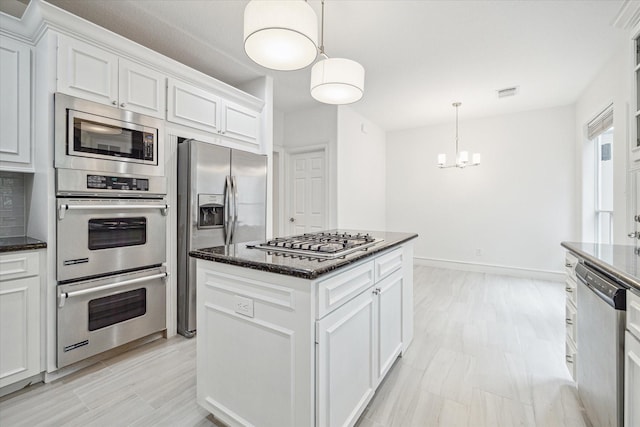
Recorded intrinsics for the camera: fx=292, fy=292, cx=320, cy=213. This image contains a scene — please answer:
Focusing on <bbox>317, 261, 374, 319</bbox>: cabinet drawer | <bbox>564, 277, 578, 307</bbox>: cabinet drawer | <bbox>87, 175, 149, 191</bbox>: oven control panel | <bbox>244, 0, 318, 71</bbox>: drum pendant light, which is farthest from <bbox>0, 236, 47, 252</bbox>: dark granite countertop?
<bbox>564, 277, 578, 307</bbox>: cabinet drawer

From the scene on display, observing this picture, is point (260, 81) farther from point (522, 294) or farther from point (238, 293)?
point (522, 294)

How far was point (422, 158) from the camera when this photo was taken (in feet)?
18.6

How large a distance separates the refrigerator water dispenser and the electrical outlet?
1417 mm

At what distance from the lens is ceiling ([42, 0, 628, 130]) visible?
2291mm

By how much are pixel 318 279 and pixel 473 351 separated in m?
1.96

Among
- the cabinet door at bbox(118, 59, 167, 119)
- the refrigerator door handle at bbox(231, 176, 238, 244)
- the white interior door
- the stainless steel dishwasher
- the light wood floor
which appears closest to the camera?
the stainless steel dishwasher

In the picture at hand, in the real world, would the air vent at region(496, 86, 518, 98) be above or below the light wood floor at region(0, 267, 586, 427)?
above

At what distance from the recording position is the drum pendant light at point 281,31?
1290 millimetres

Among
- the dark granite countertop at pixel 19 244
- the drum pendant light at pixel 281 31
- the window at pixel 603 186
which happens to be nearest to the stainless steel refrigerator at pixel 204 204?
the dark granite countertop at pixel 19 244

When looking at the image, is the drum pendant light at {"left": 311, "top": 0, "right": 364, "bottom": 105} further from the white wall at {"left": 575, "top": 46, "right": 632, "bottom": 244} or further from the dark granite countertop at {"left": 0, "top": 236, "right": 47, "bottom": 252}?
the dark granite countertop at {"left": 0, "top": 236, "right": 47, "bottom": 252}

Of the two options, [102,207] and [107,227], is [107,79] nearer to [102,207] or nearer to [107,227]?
[102,207]

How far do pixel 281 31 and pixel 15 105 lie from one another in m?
2.00

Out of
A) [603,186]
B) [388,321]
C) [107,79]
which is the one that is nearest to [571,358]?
[388,321]

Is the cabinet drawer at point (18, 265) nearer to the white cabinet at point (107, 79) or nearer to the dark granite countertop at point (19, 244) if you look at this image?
the dark granite countertop at point (19, 244)
